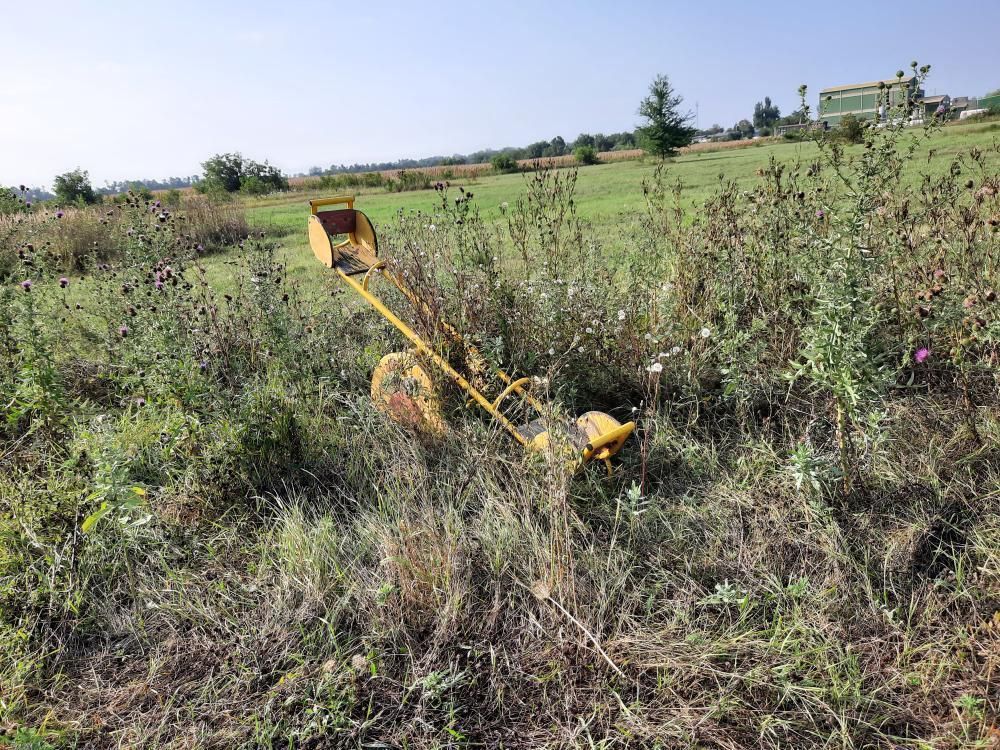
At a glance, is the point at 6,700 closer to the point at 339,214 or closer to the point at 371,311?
the point at 339,214

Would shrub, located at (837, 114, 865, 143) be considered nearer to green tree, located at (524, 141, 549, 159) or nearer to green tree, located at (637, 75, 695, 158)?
green tree, located at (637, 75, 695, 158)

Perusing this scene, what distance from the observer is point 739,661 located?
6.48 feet

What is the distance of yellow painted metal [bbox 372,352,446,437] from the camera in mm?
3039

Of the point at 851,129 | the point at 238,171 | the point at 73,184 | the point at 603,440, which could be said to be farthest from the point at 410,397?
the point at 238,171

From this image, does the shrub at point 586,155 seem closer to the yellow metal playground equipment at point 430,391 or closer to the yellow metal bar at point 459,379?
the yellow metal playground equipment at point 430,391

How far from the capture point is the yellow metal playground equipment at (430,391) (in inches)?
104

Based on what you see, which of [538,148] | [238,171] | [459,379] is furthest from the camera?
[538,148]

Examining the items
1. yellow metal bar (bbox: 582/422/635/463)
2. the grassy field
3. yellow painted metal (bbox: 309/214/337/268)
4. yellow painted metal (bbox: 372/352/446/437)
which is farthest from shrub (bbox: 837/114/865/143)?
yellow painted metal (bbox: 309/214/337/268)

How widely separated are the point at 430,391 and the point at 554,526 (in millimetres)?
1090

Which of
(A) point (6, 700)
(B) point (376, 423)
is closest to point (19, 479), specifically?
(A) point (6, 700)

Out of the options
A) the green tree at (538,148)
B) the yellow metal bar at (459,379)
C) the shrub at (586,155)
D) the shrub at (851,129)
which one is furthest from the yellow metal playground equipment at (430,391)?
the green tree at (538,148)

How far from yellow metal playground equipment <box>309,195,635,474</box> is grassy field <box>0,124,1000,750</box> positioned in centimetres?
9

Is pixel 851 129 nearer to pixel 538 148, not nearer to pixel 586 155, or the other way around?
pixel 586 155

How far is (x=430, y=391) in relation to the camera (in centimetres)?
307
